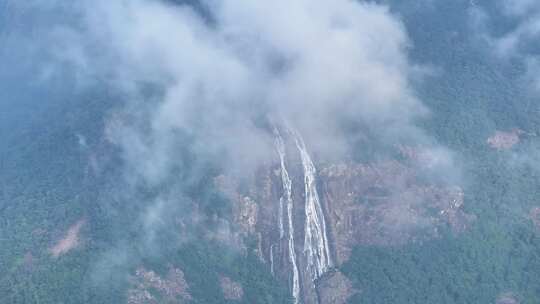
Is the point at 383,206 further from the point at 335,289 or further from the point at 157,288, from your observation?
the point at 157,288

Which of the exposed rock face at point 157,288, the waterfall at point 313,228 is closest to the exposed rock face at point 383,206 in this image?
the waterfall at point 313,228

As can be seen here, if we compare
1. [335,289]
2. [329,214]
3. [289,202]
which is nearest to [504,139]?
[329,214]

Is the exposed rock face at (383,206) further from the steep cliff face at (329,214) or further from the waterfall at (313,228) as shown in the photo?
the waterfall at (313,228)

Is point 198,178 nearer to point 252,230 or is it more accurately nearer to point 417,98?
point 252,230

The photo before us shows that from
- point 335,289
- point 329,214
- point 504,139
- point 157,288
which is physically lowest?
point 157,288

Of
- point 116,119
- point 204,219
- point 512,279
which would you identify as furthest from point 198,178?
point 512,279

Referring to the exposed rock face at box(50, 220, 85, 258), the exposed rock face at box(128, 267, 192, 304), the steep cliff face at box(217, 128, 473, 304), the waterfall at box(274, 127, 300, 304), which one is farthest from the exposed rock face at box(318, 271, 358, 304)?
the exposed rock face at box(50, 220, 85, 258)
